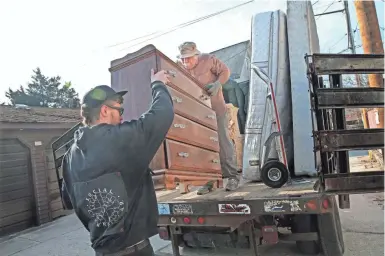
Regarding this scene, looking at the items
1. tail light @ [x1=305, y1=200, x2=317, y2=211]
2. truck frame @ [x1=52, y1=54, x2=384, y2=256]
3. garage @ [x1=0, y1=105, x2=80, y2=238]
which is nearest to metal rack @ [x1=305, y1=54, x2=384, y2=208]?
truck frame @ [x1=52, y1=54, x2=384, y2=256]

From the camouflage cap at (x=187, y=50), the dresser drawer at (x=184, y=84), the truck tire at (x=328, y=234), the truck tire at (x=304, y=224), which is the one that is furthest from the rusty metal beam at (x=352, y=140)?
the camouflage cap at (x=187, y=50)

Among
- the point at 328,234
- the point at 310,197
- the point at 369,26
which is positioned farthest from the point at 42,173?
the point at 369,26

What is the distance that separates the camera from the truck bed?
335 cm

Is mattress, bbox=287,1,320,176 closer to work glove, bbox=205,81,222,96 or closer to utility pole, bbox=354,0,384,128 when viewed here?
work glove, bbox=205,81,222,96

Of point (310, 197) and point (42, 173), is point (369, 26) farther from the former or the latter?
point (42, 173)

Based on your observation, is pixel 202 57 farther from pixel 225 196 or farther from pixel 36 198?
Result: pixel 36 198

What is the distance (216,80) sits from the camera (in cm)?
442

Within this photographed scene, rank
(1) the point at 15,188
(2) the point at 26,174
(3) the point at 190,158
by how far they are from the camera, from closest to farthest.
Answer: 1. (3) the point at 190,158
2. (1) the point at 15,188
3. (2) the point at 26,174

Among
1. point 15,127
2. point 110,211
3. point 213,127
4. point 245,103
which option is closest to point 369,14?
point 245,103

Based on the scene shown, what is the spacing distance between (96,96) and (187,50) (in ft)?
7.61

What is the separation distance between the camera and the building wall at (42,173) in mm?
9008

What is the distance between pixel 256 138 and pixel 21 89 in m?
35.5

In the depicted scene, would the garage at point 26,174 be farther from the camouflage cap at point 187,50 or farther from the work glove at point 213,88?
the work glove at point 213,88

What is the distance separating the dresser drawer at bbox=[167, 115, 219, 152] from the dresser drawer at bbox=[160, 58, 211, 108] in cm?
31
